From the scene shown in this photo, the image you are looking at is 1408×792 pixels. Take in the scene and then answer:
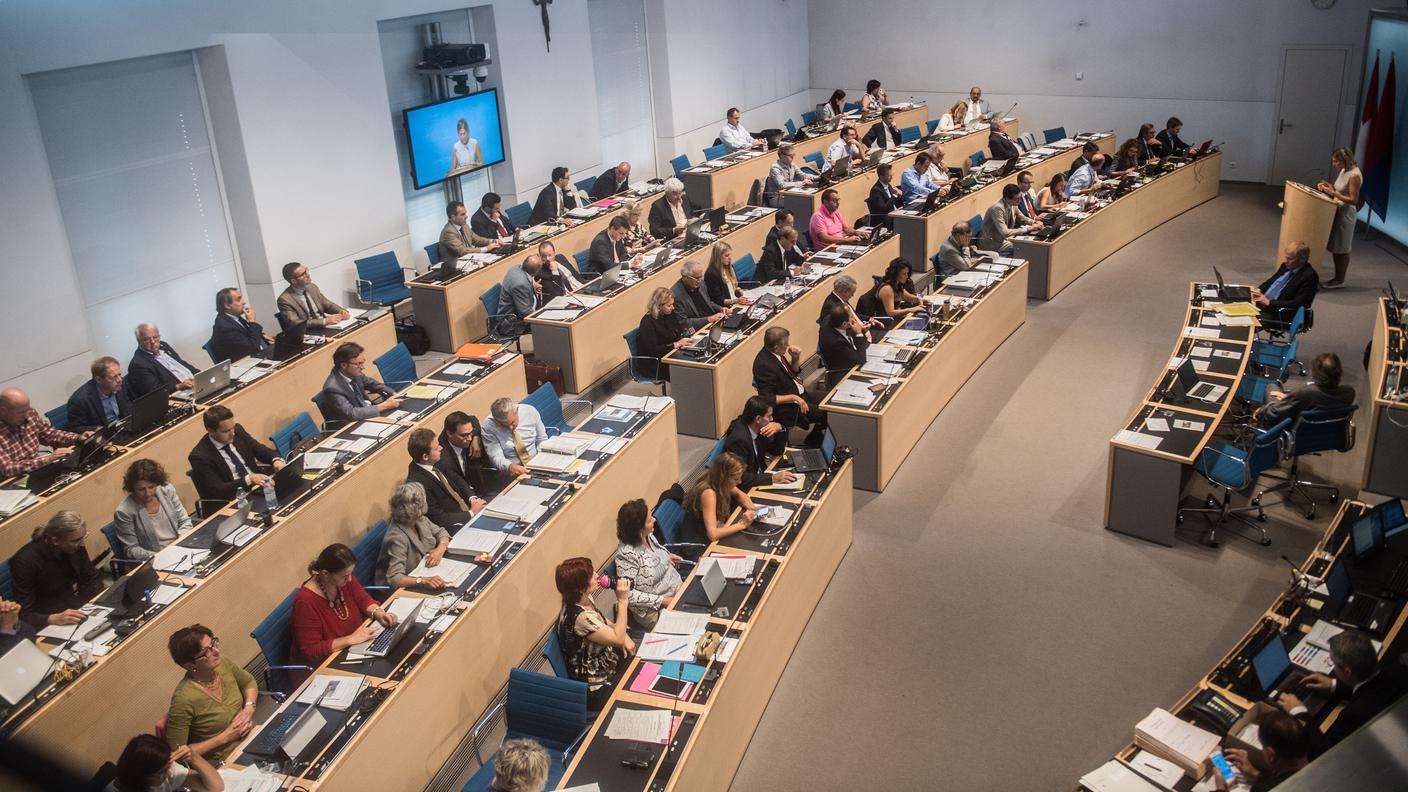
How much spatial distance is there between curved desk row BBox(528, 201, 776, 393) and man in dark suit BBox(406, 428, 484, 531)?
2927 millimetres

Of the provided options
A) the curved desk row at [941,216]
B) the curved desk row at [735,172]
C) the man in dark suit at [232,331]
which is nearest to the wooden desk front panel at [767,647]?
the man in dark suit at [232,331]

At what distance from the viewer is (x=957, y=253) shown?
11203mm

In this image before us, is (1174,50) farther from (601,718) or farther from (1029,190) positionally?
(601,718)

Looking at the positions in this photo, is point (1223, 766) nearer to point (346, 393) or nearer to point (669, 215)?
point (346, 393)

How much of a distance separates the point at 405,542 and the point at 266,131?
6.51 metres

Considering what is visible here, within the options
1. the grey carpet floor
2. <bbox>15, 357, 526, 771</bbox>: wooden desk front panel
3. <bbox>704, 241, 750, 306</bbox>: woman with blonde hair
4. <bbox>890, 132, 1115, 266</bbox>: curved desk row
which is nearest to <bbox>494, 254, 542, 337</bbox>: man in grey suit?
<bbox>704, 241, 750, 306</bbox>: woman with blonde hair

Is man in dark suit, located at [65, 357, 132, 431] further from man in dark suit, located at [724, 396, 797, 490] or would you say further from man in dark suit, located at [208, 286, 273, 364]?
man in dark suit, located at [724, 396, 797, 490]

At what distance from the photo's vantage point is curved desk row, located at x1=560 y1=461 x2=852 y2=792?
4.66m

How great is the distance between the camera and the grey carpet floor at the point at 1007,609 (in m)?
5.69

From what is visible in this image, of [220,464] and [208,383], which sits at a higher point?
[208,383]

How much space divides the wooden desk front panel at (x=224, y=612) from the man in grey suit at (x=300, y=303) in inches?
94.3

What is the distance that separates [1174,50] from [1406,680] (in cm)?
1494

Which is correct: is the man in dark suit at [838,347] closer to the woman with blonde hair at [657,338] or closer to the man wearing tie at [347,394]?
the woman with blonde hair at [657,338]

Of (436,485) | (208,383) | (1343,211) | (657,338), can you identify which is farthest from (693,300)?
(1343,211)
